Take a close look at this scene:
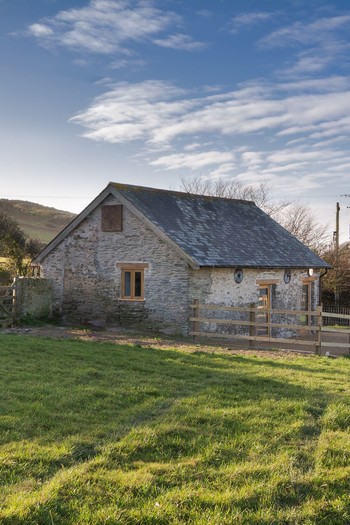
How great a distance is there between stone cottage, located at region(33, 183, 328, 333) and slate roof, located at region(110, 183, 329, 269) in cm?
6

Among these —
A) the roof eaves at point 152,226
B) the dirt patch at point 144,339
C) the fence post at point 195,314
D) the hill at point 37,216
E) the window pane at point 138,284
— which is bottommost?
the dirt patch at point 144,339

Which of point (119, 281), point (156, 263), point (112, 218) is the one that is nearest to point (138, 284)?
point (119, 281)

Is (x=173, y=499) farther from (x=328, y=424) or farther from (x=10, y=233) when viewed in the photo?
(x=10, y=233)

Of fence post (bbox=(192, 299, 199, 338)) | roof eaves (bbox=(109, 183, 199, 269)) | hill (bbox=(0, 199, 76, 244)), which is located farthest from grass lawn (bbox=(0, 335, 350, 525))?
hill (bbox=(0, 199, 76, 244))

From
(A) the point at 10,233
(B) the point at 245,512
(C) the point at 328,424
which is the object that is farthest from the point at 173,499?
(A) the point at 10,233

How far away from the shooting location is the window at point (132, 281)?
68.7 ft

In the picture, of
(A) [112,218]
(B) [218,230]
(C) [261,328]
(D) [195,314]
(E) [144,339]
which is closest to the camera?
(E) [144,339]

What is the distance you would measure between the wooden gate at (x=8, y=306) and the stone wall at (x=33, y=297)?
0.19 meters

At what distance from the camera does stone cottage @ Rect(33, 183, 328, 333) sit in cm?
2006

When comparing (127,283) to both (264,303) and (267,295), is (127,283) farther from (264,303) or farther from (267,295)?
(267,295)

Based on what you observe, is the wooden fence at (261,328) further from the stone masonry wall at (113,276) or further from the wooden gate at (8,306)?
the wooden gate at (8,306)

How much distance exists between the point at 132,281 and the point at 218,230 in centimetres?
457

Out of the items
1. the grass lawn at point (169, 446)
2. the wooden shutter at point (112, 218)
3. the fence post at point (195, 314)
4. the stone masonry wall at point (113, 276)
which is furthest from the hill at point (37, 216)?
the grass lawn at point (169, 446)

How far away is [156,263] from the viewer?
67.1 ft
